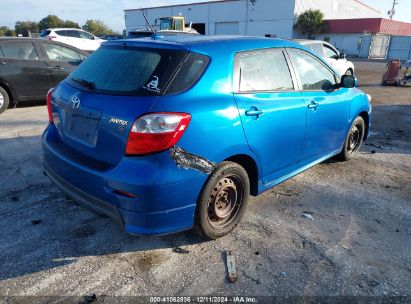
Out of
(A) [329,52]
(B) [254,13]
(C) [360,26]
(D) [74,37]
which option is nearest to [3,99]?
(A) [329,52]

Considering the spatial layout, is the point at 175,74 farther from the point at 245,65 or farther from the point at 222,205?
the point at 222,205

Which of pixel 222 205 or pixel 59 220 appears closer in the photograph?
pixel 222 205

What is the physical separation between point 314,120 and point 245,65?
1.20 metres

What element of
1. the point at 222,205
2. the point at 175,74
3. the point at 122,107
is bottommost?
the point at 222,205

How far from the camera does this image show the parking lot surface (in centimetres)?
261

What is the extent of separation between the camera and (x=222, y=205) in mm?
3170

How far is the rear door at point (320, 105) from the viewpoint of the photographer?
12.6ft

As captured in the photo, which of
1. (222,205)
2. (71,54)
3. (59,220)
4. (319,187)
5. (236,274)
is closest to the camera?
(236,274)

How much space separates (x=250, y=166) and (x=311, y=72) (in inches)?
59.3

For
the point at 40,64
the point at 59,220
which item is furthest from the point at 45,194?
the point at 40,64

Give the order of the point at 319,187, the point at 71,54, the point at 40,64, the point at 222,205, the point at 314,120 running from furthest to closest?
the point at 71,54
the point at 40,64
the point at 319,187
the point at 314,120
the point at 222,205

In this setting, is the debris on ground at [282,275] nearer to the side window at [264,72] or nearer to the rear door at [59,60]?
the side window at [264,72]

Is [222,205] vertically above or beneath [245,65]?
beneath

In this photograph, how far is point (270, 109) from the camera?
129 inches
